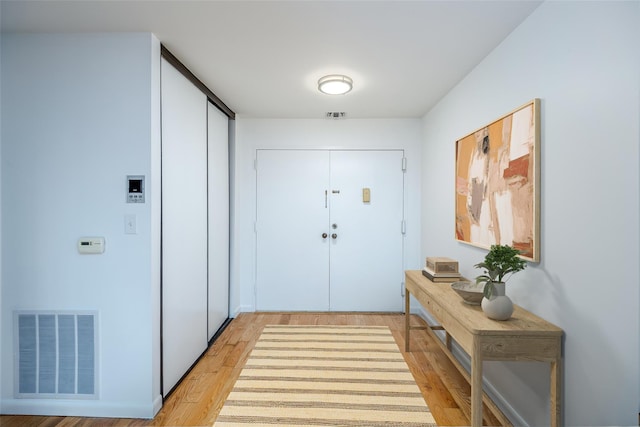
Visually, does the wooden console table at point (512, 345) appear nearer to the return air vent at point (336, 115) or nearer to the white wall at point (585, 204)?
the white wall at point (585, 204)

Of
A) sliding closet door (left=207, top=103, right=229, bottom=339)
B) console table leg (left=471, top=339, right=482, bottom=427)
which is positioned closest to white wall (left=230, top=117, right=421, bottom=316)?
sliding closet door (left=207, top=103, right=229, bottom=339)

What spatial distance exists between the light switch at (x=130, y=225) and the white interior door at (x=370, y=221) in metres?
2.24

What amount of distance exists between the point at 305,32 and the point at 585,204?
1765 mm

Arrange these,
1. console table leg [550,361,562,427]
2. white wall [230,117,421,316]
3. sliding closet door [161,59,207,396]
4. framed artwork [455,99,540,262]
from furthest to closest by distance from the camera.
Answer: white wall [230,117,421,316] < sliding closet door [161,59,207,396] < framed artwork [455,99,540,262] < console table leg [550,361,562,427]

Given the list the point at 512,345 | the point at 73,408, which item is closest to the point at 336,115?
the point at 512,345

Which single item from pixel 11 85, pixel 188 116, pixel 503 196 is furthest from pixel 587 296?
pixel 11 85

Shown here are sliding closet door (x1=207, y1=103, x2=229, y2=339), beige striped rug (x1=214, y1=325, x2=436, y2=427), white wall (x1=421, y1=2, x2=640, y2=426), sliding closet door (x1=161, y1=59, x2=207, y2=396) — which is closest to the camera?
white wall (x1=421, y1=2, x2=640, y2=426)

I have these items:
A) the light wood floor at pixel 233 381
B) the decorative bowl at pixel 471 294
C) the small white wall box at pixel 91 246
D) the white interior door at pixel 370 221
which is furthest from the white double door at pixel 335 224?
the small white wall box at pixel 91 246

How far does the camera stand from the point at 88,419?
1856 millimetres

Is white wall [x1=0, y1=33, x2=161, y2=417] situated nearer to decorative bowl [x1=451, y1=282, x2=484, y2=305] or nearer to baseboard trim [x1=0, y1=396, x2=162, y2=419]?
baseboard trim [x1=0, y1=396, x2=162, y2=419]

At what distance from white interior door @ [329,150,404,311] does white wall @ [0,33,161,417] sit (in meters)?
2.22

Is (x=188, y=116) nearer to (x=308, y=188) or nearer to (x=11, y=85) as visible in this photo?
(x=11, y=85)

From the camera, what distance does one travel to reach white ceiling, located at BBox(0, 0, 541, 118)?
1607 mm

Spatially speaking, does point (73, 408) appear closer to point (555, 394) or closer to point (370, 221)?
point (555, 394)
